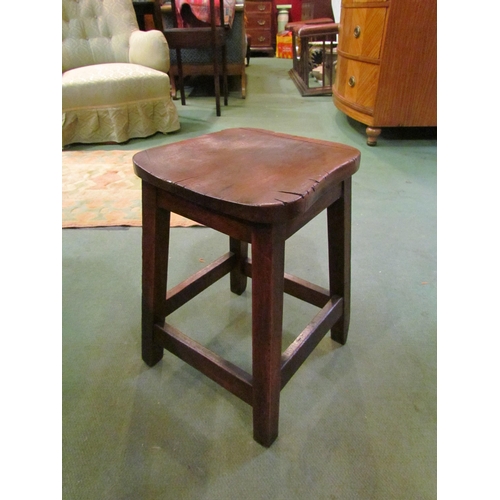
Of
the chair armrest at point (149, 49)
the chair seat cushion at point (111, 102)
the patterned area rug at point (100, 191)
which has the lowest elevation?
the patterned area rug at point (100, 191)

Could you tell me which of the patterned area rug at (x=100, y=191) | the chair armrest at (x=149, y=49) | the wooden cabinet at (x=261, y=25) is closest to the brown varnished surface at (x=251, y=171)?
the patterned area rug at (x=100, y=191)

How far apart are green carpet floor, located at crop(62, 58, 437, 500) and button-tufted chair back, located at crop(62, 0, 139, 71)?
1.53 metres

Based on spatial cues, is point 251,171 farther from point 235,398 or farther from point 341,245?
point 235,398

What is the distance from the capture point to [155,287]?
77cm

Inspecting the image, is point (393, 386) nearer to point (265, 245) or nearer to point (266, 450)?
point (266, 450)

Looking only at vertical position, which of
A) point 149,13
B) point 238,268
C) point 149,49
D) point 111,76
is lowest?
point 238,268

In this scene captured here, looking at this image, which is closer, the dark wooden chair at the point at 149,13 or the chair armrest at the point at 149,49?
the chair armrest at the point at 149,49

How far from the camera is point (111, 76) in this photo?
6.93 ft

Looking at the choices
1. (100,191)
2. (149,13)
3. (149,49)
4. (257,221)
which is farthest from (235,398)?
(149,13)

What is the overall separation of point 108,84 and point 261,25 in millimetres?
4617

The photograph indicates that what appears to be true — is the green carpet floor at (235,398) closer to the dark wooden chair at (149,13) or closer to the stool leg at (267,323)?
the stool leg at (267,323)

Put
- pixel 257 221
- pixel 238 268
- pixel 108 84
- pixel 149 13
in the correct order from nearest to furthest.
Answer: pixel 257 221, pixel 238 268, pixel 108 84, pixel 149 13

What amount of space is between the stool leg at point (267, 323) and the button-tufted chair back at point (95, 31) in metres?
2.31

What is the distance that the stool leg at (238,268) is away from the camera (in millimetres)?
998
